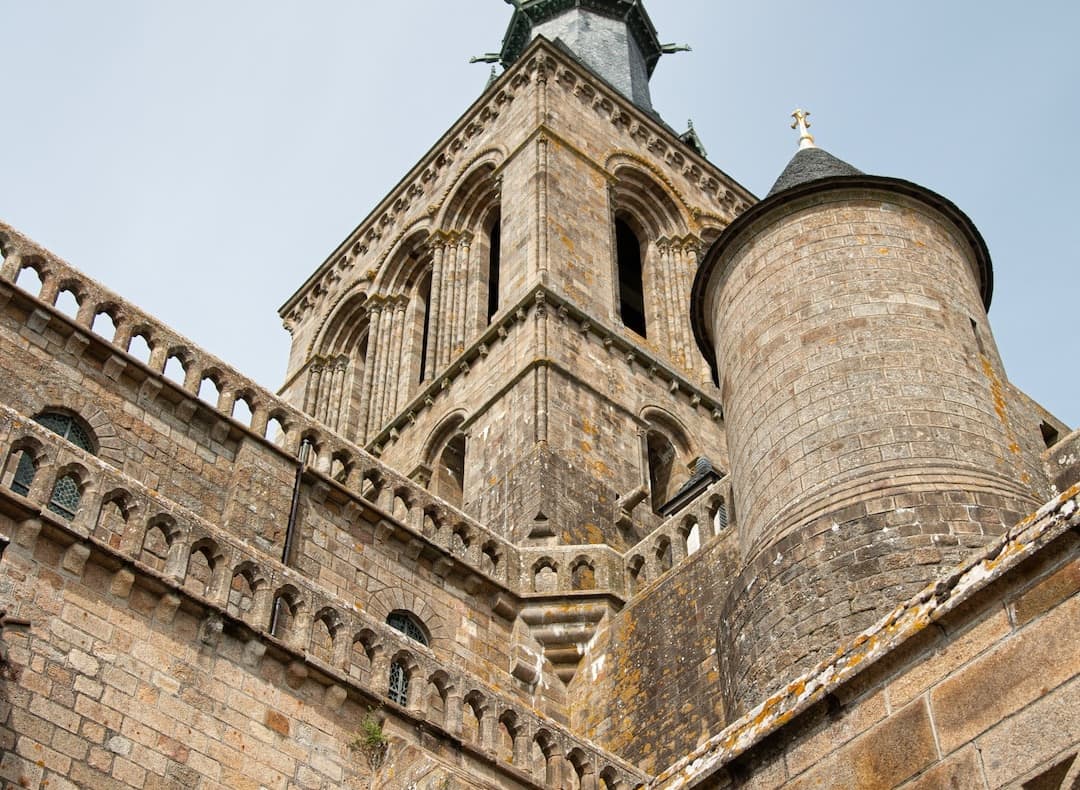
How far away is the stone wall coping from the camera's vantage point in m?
4.18

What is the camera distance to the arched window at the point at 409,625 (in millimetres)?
13273

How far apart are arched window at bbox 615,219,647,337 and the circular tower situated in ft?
39.9

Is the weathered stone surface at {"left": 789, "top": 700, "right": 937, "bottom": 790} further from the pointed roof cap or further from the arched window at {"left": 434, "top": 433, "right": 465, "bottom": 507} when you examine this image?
the pointed roof cap

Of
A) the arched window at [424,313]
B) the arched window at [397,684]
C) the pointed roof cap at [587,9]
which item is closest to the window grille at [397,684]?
the arched window at [397,684]

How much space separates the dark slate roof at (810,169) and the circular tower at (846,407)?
0.13 ft

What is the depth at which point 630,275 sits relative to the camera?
26422 millimetres

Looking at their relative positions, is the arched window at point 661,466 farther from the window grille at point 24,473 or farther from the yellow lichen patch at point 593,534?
the window grille at point 24,473

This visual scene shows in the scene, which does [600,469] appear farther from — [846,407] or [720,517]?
[846,407]

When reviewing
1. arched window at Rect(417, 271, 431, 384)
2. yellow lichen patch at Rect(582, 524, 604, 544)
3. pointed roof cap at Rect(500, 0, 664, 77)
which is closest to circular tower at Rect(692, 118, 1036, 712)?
yellow lichen patch at Rect(582, 524, 604, 544)

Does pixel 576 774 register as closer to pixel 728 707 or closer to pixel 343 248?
pixel 728 707

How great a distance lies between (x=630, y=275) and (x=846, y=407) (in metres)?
15.9

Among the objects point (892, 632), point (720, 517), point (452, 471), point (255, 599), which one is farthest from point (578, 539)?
point (892, 632)

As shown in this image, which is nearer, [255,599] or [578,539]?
[255,599]

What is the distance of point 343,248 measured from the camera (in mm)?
28234
